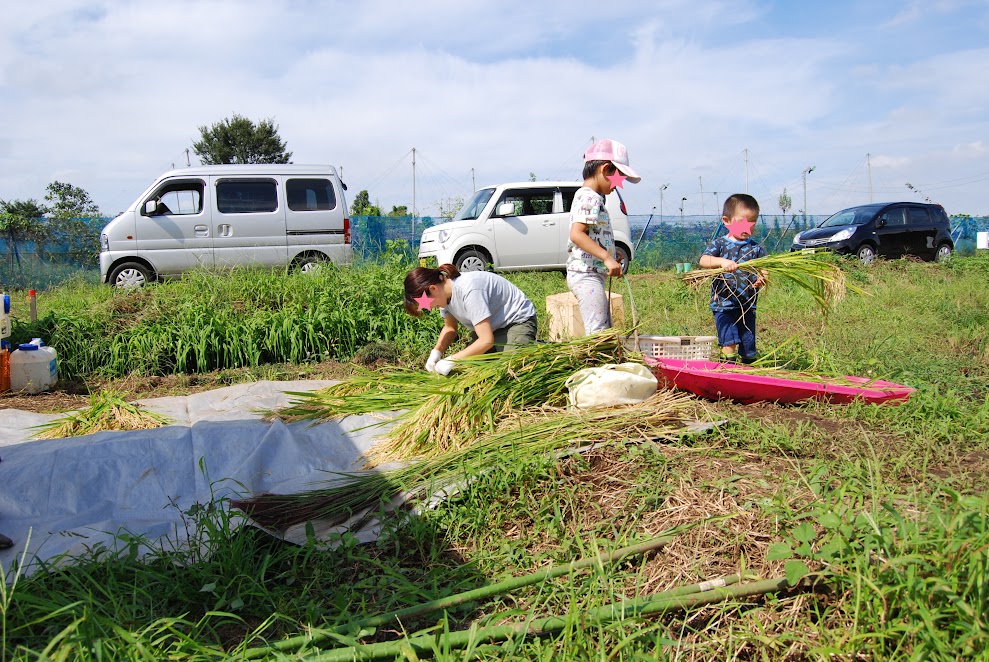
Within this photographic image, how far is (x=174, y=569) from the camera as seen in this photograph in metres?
2.21

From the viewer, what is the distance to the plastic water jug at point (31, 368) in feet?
17.0

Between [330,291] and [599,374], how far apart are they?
406cm

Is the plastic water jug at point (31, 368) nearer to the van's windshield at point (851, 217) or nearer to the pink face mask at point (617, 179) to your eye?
the pink face mask at point (617, 179)

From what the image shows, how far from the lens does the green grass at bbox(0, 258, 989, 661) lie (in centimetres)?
170

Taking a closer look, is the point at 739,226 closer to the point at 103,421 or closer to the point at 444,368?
the point at 444,368

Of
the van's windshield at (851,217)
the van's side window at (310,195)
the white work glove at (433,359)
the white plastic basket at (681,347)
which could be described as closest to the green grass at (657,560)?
the white plastic basket at (681,347)

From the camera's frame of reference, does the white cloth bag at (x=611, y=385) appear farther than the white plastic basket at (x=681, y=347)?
No

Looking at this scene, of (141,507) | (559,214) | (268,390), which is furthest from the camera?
(559,214)

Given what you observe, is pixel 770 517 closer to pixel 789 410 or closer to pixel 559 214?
pixel 789 410

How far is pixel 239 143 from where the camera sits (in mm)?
33250

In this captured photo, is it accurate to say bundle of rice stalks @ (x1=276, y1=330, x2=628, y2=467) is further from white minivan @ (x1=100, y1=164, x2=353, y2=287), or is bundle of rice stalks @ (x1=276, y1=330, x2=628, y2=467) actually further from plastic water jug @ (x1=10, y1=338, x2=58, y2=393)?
white minivan @ (x1=100, y1=164, x2=353, y2=287)

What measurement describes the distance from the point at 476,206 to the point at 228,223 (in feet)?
11.9

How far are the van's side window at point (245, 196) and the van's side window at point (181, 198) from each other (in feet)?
0.81

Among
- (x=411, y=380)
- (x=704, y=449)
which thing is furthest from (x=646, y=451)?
(x=411, y=380)
